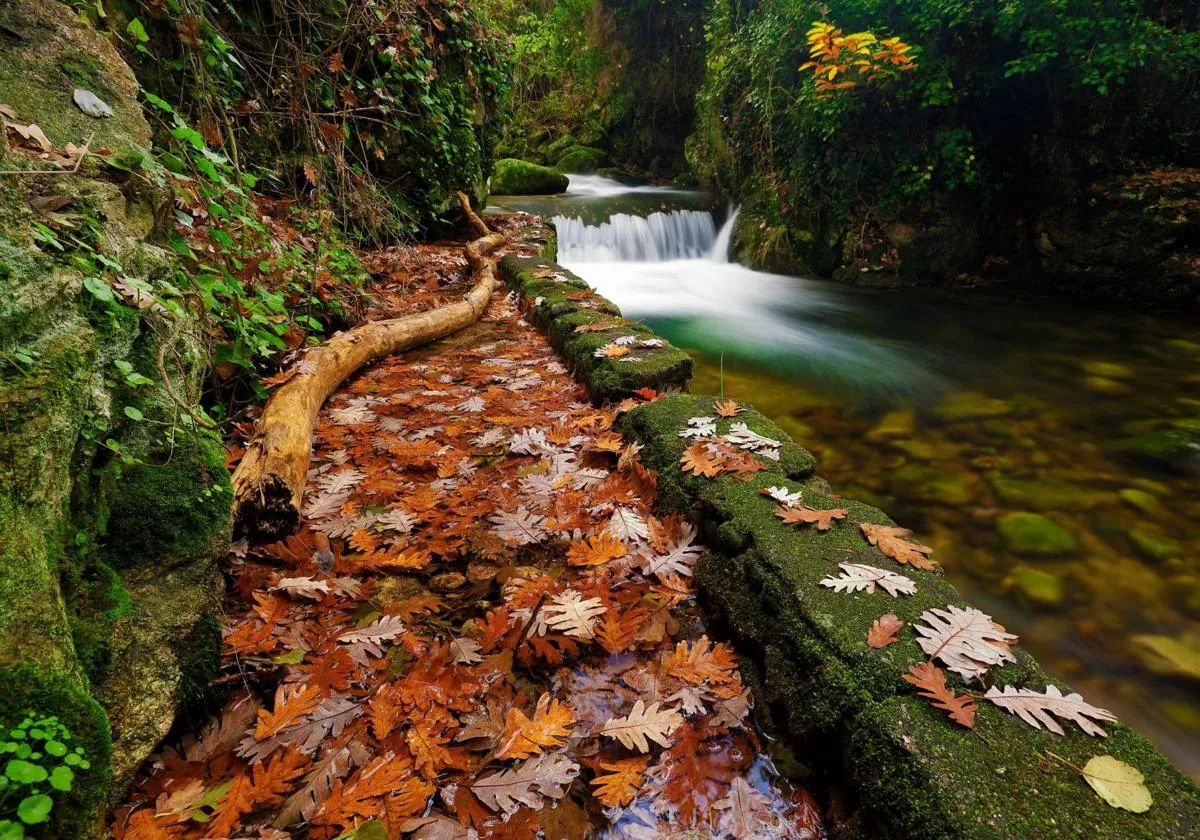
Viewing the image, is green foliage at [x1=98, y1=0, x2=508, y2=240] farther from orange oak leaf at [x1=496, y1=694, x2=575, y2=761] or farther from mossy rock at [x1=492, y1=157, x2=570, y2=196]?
mossy rock at [x1=492, y1=157, x2=570, y2=196]

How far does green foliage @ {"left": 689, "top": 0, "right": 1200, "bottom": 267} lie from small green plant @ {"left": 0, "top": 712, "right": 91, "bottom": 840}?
972 centimetres

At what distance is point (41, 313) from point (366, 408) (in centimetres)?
199

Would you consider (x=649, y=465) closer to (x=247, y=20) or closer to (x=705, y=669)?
(x=705, y=669)

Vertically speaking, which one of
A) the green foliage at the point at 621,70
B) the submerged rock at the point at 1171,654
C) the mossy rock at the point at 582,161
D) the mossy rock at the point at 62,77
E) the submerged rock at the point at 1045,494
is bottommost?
the submerged rock at the point at 1171,654

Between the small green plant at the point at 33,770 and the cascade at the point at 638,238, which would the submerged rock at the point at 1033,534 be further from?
the cascade at the point at 638,238

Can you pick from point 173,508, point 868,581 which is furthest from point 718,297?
point 173,508

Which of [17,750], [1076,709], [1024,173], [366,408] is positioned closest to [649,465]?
[1076,709]

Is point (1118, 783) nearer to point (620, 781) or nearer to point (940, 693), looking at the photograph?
point (940, 693)

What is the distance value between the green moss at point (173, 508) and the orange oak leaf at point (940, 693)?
180 centimetres

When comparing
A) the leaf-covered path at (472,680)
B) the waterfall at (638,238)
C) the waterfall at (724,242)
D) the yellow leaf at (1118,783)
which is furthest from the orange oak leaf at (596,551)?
the waterfall at (724,242)

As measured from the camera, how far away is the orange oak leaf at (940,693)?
117 cm

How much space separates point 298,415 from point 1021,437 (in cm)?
528

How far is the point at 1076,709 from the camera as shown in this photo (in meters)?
1.19

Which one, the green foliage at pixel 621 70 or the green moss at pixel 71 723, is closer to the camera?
the green moss at pixel 71 723
